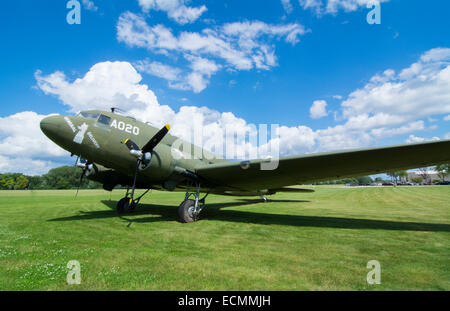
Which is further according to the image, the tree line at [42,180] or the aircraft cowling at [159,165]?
the tree line at [42,180]

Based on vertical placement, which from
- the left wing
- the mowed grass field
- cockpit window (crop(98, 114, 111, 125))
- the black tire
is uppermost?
cockpit window (crop(98, 114, 111, 125))

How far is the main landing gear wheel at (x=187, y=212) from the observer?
405 inches

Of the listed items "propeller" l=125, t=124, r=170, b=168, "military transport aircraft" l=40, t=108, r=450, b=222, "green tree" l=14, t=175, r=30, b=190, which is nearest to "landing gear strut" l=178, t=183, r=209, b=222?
"military transport aircraft" l=40, t=108, r=450, b=222

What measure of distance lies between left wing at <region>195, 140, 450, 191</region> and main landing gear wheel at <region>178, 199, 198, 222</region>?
1531 millimetres

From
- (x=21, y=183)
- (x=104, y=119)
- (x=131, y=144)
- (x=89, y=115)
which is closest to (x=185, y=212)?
(x=131, y=144)

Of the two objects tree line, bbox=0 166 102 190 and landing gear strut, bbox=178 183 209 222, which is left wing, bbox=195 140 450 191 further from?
tree line, bbox=0 166 102 190

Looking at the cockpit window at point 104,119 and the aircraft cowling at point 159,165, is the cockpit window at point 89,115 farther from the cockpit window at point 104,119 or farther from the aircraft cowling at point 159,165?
the aircraft cowling at point 159,165

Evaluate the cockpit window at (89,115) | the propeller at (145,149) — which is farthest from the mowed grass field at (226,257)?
the cockpit window at (89,115)

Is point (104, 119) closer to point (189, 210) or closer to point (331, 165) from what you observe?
point (189, 210)

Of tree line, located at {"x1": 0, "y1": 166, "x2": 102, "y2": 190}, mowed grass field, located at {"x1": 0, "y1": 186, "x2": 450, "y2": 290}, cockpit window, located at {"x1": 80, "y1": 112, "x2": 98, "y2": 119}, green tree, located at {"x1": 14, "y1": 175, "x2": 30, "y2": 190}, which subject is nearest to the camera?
mowed grass field, located at {"x1": 0, "y1": 186, "x2": 450, "y2": 290}

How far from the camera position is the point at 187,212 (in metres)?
10.4

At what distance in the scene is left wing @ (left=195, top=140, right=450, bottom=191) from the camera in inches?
287
